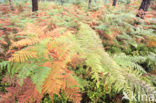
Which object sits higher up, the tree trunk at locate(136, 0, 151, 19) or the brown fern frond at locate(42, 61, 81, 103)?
the tree trunk at locate(136, 0, 151, 19)

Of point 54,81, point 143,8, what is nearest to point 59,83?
point 54,81

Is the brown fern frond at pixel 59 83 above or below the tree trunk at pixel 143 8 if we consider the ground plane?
below

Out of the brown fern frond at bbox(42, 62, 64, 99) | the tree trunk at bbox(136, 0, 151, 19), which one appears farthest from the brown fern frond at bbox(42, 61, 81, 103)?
the tree trunk at bbox(136, 0, 151, 19)

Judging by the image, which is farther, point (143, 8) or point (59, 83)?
point (143, 8)

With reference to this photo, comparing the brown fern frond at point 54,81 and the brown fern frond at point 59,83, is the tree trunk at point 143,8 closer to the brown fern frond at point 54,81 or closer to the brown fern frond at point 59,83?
the brown fern frond at point 59,83

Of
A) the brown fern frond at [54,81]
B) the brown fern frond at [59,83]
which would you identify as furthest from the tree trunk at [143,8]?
the brown fern frond at [54,81]

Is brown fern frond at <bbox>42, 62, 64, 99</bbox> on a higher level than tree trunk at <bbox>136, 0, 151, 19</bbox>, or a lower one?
lower

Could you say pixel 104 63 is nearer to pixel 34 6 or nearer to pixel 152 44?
pixel 152 44

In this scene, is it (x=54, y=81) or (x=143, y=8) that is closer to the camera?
(x=54, y=81)

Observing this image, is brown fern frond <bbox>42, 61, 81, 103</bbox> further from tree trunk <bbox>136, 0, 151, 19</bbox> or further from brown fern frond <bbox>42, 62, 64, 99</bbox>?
tree trunk <bbox>136, 0, 151, 19</bbox>

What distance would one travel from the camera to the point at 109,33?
2.90 meters

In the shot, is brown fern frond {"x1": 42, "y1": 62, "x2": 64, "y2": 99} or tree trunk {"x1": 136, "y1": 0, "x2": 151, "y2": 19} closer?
brown fern frond {"x1": 42, "y1": 62, "x2": 64, "y2": 99}

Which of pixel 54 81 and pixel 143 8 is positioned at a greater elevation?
pixel 143 8

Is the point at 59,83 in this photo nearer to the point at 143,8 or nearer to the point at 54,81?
the point at 54,81
